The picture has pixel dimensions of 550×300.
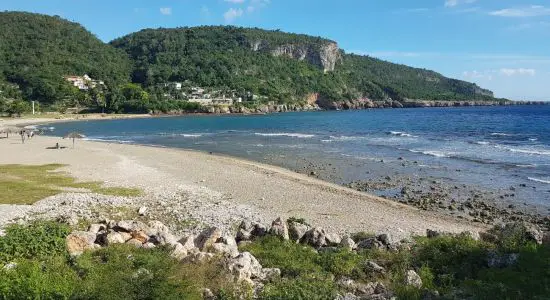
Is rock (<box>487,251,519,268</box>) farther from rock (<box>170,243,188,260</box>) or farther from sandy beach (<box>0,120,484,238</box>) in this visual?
rock (<box>170,243,188,260</box>)

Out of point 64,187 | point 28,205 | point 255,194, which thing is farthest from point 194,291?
point 64,187

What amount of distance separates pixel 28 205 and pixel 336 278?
16.3m

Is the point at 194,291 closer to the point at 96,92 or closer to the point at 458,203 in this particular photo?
the point at 458,203

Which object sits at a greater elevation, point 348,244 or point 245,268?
point 245,268

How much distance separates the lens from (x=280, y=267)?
503 inches

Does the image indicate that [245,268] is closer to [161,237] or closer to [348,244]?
[161,237]

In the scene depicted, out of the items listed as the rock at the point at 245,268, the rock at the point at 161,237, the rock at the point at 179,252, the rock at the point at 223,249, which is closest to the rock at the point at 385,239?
the rock at the point at 245,268

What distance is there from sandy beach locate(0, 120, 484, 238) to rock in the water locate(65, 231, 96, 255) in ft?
19.7

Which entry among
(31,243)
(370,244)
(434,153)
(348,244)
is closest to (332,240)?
(348,244)

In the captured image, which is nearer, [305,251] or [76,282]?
[76,282]

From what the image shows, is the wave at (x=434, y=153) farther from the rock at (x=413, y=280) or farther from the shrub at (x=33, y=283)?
the shrub at (x=33, y=283)

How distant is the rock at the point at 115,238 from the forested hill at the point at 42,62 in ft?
472

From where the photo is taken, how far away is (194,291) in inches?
380

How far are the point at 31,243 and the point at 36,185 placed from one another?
51.0ft
